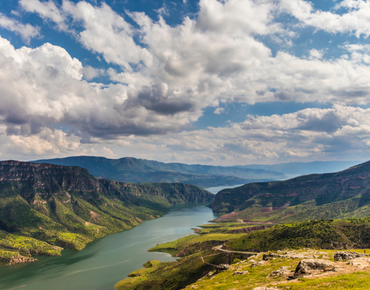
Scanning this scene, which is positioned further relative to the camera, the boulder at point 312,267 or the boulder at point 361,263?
the boulder at point 312,267

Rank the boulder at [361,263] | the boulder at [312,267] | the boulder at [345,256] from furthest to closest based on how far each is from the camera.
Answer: the boulder at [345,256]
the boulder at [312,267]
the boulder at [361,263]

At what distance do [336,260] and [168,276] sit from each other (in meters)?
144

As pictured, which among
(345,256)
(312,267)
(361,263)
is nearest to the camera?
(361,263)

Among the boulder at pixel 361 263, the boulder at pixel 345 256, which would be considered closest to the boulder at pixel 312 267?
the boulder at pixel 361 263

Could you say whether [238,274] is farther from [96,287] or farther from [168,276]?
[96,287]

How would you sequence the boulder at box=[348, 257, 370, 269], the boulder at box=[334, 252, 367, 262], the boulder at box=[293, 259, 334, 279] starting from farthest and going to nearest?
the boulder at box=[334, 252, 367, 262]
the boulder at box=[293, 259, 334, 279]
the boulder at box=[348, 257, 370, 269]

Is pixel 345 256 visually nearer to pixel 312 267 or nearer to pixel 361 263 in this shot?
pixel 361 263

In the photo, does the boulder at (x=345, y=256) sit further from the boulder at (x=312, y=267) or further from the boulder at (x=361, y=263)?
the boulder at (x=312, y=267)

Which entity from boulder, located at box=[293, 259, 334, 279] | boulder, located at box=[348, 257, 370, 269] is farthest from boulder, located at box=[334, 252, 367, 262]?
boulder, located at box=[293, 259, 334, 279]

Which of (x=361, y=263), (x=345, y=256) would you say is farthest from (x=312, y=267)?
(x=345, y=256)

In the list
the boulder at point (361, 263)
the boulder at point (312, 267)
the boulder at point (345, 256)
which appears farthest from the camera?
the boulder at point (345, 256)

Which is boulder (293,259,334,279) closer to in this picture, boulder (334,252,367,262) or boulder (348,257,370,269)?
boulder (348,257,370,269)

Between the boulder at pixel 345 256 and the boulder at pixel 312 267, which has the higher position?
the boulder at pixel 312 267

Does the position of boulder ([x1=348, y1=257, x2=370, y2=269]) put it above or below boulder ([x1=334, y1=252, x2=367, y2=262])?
above
